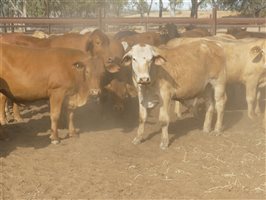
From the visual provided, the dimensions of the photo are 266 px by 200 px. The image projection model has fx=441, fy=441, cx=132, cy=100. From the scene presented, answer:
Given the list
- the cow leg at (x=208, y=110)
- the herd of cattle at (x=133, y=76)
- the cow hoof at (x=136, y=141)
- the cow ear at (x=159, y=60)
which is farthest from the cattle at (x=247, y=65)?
the cow hoof at (x=136, y=141)

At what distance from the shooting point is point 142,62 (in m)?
5.82

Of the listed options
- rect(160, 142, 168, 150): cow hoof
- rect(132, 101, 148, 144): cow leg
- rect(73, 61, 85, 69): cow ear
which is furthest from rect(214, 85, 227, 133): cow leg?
rect(73, 61, 85, 69): cow ear

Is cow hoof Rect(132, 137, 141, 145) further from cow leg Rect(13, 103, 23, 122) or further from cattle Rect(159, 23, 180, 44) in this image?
cattle Rect(159, 23, 180, 44)

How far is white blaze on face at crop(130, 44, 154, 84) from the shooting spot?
18.6 ft

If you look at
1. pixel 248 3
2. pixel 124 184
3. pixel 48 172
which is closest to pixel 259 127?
pixel 124 184

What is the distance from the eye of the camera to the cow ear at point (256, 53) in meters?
7.58

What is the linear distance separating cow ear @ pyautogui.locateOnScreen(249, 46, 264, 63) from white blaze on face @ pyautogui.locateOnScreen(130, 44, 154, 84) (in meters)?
2.41

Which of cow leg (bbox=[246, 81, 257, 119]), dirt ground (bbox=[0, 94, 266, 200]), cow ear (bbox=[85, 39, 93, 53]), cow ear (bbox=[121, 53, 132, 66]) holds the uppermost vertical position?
cow ear (bbox=[85, 39, 93, 53])

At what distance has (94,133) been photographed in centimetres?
696

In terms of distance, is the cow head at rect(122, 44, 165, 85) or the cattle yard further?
the cow head at rect(122, 44, 165, 85)

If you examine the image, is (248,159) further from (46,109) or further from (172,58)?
(46,109)

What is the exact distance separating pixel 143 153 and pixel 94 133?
129cm

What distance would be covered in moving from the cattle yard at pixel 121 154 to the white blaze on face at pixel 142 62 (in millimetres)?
733

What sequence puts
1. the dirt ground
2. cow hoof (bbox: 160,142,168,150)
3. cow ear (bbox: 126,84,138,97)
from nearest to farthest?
the dirt ground → cow hoof (bbox: 160,142,168,150) → cow ear (bbox: 126,84,138,97)
